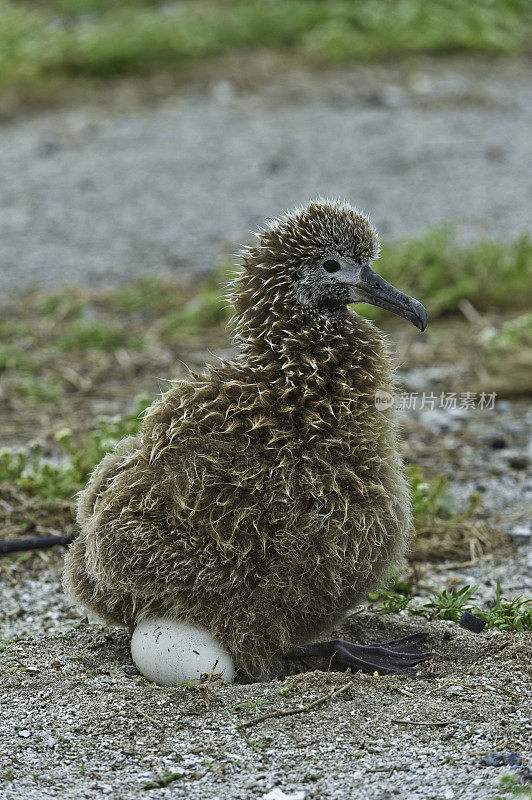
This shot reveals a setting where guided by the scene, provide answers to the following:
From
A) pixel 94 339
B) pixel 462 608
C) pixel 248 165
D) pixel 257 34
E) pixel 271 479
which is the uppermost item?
pixel 271 479

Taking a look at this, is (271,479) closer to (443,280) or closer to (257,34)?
(443,280)

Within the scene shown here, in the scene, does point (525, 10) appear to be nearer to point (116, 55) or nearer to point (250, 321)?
point (116, 55)

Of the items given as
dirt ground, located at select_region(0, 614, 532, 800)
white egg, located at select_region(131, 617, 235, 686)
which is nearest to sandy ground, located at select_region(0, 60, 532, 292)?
white egg, located at select_region(131, 617, 235, 686)

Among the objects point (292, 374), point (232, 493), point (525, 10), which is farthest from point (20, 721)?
point (525, 10)

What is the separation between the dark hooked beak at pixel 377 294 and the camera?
494cm

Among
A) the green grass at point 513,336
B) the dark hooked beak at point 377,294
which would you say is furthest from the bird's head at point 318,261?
the green grass at point 513,336

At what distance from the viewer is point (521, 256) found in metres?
10.4

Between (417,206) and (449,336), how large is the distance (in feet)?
12.2

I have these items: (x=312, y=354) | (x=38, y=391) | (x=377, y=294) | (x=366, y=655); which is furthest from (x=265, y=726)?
(x=38, y=391)

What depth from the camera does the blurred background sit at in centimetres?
714

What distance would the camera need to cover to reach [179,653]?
4.60 metres

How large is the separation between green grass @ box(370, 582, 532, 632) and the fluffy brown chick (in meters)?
0.61

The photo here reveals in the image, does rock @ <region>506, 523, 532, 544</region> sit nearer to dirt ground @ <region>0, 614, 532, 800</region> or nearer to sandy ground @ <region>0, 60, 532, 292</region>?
dirt ground @ <region>0, 614, 532, 800</region>

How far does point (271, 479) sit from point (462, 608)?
4.62ft
